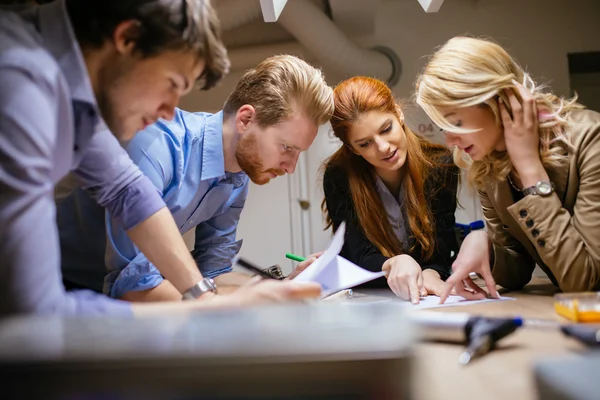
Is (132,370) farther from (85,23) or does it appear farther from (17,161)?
(85,23)

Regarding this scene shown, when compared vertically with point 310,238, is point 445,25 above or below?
above

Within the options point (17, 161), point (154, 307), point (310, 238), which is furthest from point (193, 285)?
point (310, 238)

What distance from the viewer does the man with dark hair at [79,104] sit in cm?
44

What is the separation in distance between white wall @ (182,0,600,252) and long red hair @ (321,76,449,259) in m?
0.10

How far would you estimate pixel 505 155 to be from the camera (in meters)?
1.03

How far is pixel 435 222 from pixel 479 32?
61cm

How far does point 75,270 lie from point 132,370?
74cm

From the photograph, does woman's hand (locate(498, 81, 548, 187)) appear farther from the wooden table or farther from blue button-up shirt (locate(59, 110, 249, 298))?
blue button-up shirt (locate(59, 110, 249, 298))

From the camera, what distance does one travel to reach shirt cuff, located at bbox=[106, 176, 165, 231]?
795 mm

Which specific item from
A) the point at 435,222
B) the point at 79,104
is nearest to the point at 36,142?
the point at 79,104

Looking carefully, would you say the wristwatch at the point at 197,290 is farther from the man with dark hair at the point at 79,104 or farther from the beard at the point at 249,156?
the beard at the point at 249,156

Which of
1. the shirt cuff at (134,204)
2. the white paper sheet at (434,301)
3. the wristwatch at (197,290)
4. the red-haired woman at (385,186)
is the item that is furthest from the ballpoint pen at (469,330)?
the red-haired woman at (385,186)

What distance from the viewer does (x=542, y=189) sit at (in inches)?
35.6

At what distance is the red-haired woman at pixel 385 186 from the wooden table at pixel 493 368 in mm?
607
